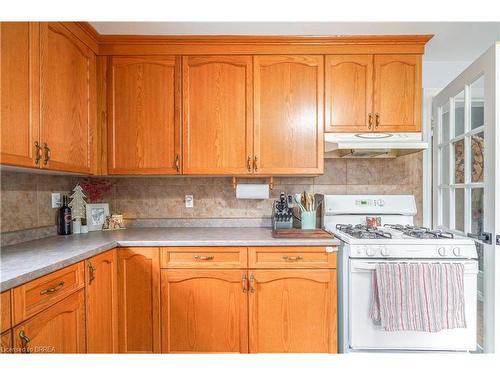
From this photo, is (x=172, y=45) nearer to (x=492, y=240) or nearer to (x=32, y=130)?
(x=32, y=130)

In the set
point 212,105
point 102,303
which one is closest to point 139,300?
point 102,303

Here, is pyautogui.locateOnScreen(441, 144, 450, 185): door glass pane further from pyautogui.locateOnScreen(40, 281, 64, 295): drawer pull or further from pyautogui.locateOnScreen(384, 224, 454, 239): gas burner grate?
pyautogui.locateOnScreen(40, 281, 64, 295): drawer pull

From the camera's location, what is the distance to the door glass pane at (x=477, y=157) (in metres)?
1.71

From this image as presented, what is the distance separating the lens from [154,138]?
2.10m

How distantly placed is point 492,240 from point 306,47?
1633 mm

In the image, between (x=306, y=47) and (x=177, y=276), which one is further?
(x=306, y=47)

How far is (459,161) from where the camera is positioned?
198 centimetres

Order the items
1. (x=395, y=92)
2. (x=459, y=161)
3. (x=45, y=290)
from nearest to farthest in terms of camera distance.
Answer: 1. (x=45, y=290)
2. (x=459, y=161)
3. (x=395, y=92)

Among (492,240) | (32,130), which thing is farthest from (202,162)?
(492,240)

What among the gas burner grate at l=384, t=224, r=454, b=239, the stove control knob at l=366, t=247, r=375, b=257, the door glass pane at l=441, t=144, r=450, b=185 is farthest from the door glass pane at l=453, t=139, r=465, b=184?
the stove control knob at l=366, t=247, r=375, b=257

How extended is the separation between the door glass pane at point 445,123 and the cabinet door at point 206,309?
1786 millimetres

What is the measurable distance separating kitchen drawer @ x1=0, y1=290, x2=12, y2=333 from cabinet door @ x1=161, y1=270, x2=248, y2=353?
868mm

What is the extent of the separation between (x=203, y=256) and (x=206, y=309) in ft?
1.07

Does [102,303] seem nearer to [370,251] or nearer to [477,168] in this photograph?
[370,251]
